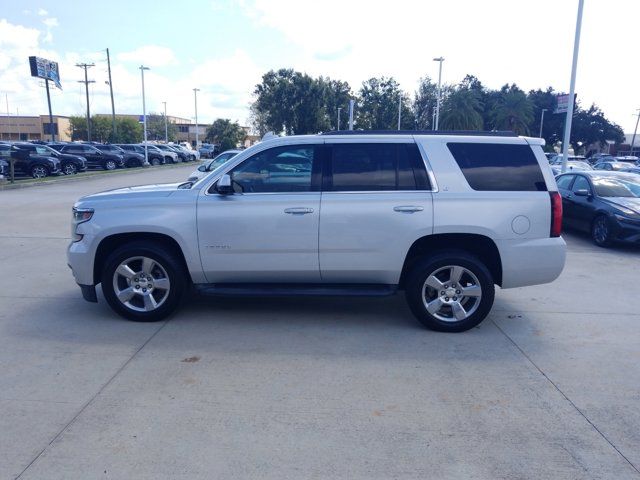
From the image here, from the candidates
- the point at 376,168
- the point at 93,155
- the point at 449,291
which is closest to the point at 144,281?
the point at 376,168

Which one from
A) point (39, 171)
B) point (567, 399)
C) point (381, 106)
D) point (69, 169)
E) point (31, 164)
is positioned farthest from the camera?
point (381, 106)

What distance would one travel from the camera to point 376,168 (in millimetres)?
5406

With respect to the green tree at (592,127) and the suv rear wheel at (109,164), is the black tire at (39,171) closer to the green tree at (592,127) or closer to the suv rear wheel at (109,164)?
the suv rear wheel at (109,164)

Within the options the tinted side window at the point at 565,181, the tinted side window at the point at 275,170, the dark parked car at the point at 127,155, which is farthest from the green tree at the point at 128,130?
the tinted side window at the point at 275,170

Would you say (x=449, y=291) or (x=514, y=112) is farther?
(x=514, y=112)

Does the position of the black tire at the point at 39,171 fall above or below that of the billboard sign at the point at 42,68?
below

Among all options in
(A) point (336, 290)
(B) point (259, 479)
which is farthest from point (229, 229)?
(B) point (259, 479)

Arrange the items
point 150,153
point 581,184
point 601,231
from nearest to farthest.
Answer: point 601,231
point 581,184
point 150,153

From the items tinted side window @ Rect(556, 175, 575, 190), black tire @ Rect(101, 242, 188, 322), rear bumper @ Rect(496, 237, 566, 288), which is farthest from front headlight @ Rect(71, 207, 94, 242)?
tinted side window @ Rect(556, 175, 575, 190)

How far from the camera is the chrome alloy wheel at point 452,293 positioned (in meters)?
5.33

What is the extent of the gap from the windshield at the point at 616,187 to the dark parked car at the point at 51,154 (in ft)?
79.8

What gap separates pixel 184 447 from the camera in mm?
3336

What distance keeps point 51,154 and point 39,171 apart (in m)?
2.32

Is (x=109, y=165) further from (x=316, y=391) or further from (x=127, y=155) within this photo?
(x=316, y=391)
